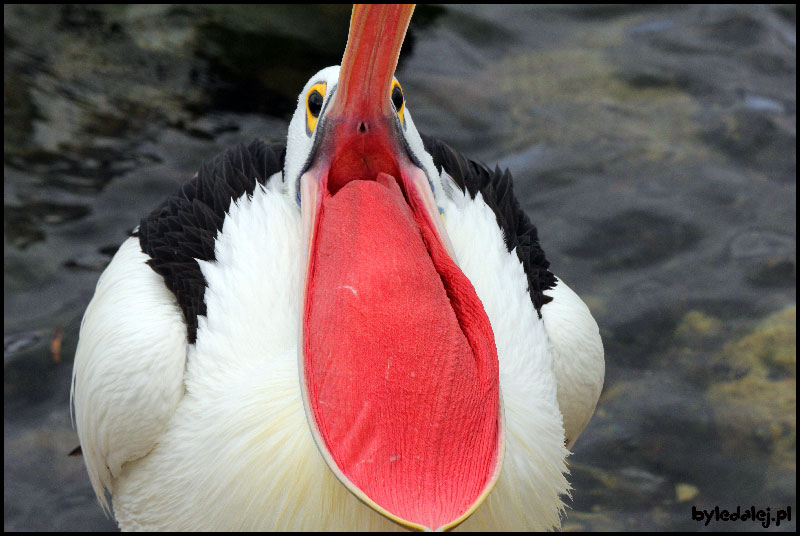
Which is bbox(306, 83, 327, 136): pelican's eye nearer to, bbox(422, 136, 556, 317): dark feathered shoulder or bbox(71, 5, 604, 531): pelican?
bbox(71, 5, 604, 531): pelican

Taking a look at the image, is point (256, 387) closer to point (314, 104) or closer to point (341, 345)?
point (341, 345)

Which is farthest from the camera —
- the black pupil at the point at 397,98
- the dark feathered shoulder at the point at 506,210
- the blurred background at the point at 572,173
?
the blurred background at the point at 572,173

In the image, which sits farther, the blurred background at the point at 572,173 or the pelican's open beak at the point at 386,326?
the blurred background at the point at 572,173

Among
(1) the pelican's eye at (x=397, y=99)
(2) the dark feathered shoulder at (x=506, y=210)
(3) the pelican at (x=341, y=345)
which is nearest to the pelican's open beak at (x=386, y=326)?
(3) the pelican at (x=341, y=345)

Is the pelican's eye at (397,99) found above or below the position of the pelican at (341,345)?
above

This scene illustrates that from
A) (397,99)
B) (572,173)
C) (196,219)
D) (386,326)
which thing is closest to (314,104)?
(397,99)

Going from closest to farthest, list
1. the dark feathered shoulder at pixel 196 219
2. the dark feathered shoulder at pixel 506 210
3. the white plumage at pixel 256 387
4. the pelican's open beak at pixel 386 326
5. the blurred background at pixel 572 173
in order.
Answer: the pelican's open beak at pixel 386 326 < the white plumage at pixel 256 387 < the dark feathered shoulder at pixel 196 219 < the dark feathered shoulder at pixel 506 210 < the blurred background at pixel 572 173

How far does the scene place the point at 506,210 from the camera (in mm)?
3244

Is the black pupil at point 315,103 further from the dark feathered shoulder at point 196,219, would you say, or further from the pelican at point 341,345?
the dark feathered shoulder at point 196,219

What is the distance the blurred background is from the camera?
3.92 m

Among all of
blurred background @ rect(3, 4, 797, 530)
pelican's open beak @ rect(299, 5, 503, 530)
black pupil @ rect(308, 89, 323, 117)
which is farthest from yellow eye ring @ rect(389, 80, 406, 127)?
blurred background @ rect(3, 4, 797, 530)

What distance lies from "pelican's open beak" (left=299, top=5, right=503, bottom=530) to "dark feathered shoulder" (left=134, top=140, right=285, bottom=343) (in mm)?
473

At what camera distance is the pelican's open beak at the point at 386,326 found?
189 cm

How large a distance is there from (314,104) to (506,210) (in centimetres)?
90
